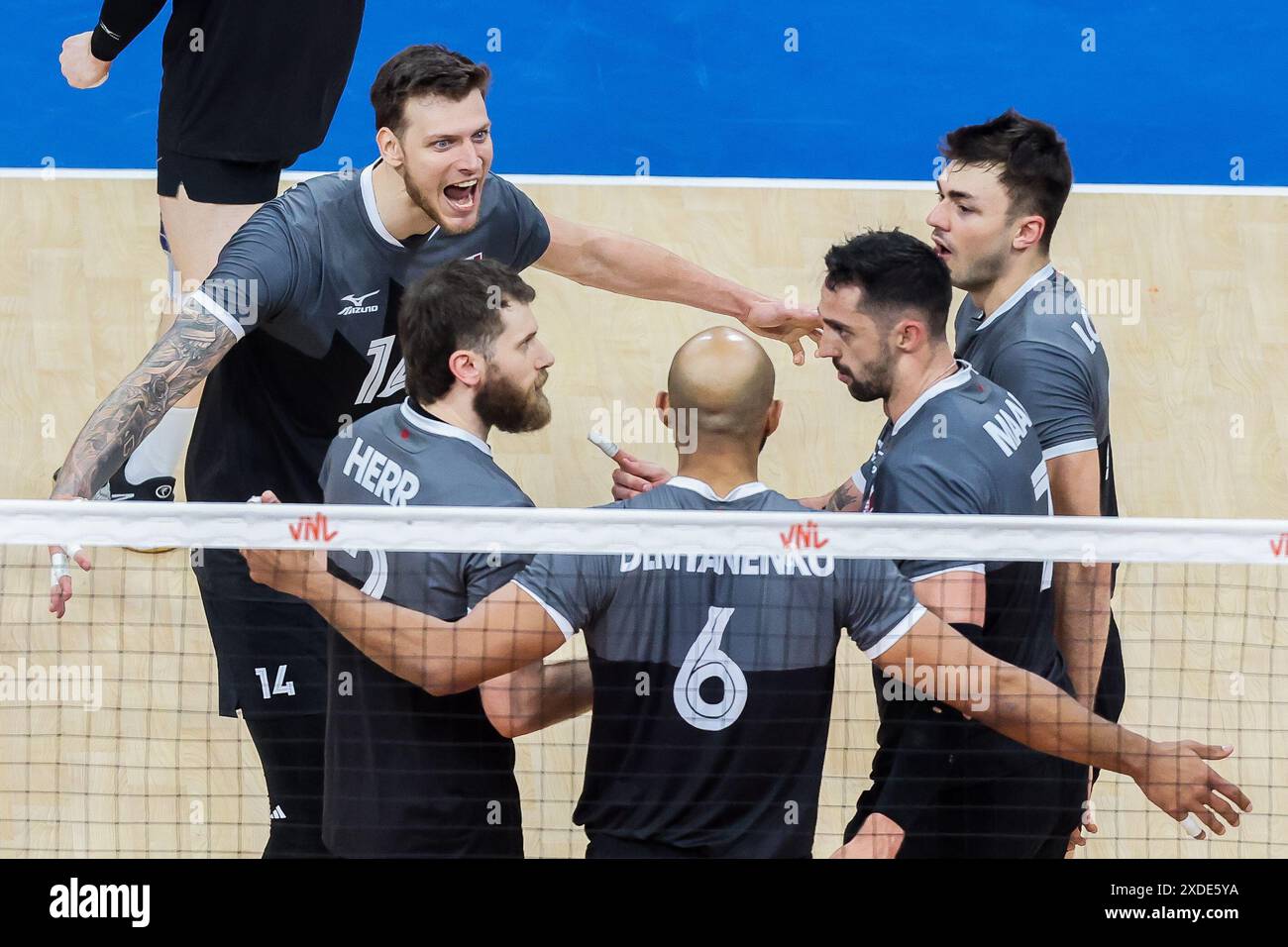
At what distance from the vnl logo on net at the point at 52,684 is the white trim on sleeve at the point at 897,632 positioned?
329 centimetres

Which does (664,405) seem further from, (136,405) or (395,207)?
(136,405)

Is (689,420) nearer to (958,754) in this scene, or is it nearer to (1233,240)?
(958,754)

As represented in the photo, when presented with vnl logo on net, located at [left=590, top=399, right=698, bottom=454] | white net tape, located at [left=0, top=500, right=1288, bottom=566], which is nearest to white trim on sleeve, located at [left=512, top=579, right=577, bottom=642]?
white net tape, located at [left=0, top=500, right=1288, bottom=566]

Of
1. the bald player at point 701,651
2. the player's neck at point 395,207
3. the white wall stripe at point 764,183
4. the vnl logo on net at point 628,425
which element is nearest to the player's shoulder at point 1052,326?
the bald player at point 701,651

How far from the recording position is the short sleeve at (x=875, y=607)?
395 centimetres

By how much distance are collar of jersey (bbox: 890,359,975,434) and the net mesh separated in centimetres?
49

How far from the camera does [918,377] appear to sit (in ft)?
15.0

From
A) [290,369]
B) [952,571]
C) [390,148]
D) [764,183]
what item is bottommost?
[952,571]

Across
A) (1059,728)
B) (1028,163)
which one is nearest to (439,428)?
(1059,728)

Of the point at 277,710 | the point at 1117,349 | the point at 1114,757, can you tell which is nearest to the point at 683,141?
the point at 1117,349

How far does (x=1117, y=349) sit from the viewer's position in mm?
8250

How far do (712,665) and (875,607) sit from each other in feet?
1.28

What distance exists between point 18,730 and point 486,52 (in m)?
4.58

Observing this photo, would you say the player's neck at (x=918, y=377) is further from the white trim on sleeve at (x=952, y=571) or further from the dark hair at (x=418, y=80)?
the dark hair at (x=418, y=80)
